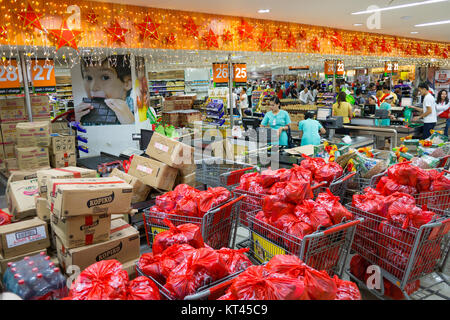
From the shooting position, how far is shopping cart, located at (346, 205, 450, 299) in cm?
249

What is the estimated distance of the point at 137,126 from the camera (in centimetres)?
934

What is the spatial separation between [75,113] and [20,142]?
281cm

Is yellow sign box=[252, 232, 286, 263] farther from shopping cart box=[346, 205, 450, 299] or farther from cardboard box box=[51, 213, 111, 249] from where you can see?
cardboard box box=[51, 213, 111, 249]

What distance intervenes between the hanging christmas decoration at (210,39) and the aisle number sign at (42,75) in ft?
10.2

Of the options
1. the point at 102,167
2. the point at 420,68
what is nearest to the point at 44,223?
the point at 102,167

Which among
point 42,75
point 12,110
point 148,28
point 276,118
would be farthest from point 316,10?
point 12,110

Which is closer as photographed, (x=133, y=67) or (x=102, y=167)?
(x=102, y=167)

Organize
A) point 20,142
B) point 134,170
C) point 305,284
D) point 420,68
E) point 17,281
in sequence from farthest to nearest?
1. point 420,68
2. point 20,142
3. point 134,170
4. point 17,281
5. point 305,284

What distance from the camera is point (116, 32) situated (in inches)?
239

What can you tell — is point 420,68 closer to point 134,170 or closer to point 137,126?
point 137,126

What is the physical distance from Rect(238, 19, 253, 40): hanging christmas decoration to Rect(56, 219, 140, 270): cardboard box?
239 inches

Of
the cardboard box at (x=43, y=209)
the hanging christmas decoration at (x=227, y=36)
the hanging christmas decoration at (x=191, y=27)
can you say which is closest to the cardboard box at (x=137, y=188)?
the cardboard box at (x=43, y=209)

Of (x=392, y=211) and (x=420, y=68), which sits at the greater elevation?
(x=420, y=68)

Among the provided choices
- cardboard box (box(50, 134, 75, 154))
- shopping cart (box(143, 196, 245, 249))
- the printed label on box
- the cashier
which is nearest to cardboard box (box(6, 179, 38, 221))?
the printed label on box
